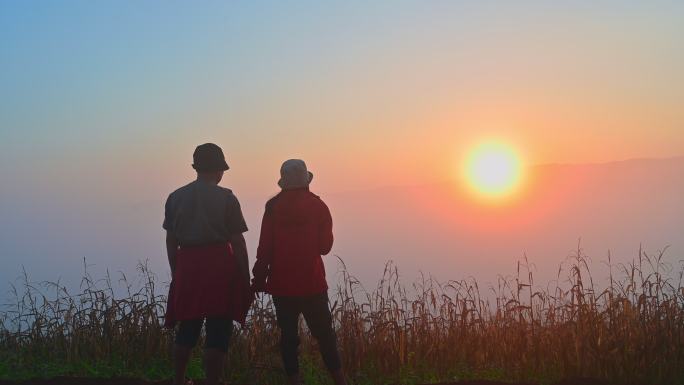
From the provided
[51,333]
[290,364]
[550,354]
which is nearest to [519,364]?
[550,354]

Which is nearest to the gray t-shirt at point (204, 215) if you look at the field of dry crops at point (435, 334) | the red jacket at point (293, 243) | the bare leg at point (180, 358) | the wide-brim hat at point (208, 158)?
the wide-brim hat at point (208, 158)

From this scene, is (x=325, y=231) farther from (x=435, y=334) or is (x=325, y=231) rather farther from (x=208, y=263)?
(x=435, y=334)

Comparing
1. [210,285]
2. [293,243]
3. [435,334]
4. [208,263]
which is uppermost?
[293,243]

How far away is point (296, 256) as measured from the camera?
6.26 m

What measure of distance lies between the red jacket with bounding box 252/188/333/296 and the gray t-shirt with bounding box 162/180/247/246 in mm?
267

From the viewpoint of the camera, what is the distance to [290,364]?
649 cm

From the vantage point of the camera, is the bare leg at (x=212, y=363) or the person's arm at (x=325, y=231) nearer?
the bare leg at (x=212, y=363)

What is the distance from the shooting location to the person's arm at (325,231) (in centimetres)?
632

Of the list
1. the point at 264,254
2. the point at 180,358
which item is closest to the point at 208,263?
the point at 264,254

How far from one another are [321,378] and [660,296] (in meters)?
3.86

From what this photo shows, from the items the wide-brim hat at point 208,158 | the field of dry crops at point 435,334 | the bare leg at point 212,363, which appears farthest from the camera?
the field of dry crops at point 435,334

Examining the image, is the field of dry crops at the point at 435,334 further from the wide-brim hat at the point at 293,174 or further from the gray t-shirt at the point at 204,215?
the wide-brim hat at the point at 293,174

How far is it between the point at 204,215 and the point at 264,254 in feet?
1.97

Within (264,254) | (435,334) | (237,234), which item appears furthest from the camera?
(435,334)
